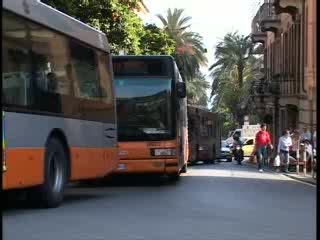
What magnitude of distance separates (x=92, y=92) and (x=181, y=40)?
52.7 meters

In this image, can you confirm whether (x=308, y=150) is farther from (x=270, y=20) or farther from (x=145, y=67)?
(x=270, y=20)

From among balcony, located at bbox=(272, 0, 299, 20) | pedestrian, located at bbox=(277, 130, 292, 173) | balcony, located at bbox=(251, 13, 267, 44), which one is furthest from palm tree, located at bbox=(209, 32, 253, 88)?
pedestrian, located at bbox=(277, 130, 292, 173)

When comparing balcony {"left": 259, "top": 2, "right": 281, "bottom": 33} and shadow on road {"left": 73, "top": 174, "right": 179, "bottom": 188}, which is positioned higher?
balcony {"left": 259, "top": 2, "right": 281, "bottom": 33}

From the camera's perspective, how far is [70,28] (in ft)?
39.8

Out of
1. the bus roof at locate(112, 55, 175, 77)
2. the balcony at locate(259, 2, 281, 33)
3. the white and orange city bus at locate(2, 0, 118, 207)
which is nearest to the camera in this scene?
the white and orange city bus at locate(2, 0, 118, 207)

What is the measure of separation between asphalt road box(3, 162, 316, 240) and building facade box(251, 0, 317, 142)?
13.5 meters

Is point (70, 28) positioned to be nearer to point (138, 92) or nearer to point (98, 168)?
point (98, 168)

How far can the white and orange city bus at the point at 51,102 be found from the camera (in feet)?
31.7

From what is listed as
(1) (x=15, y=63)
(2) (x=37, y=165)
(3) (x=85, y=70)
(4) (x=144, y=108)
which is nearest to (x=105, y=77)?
(3) (x=85, y=70)

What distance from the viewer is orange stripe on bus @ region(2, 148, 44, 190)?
31.0 ft

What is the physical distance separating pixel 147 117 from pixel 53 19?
5809 mm

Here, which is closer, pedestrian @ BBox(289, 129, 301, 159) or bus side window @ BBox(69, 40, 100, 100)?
bus side window @ BBox(69, 40, 100, 100)

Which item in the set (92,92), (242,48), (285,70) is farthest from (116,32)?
(242,48)

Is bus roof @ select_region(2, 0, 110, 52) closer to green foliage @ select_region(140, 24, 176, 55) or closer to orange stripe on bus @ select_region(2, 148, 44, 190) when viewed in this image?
orange stripe on bus @ select_region(2, 148, 44, 190)
